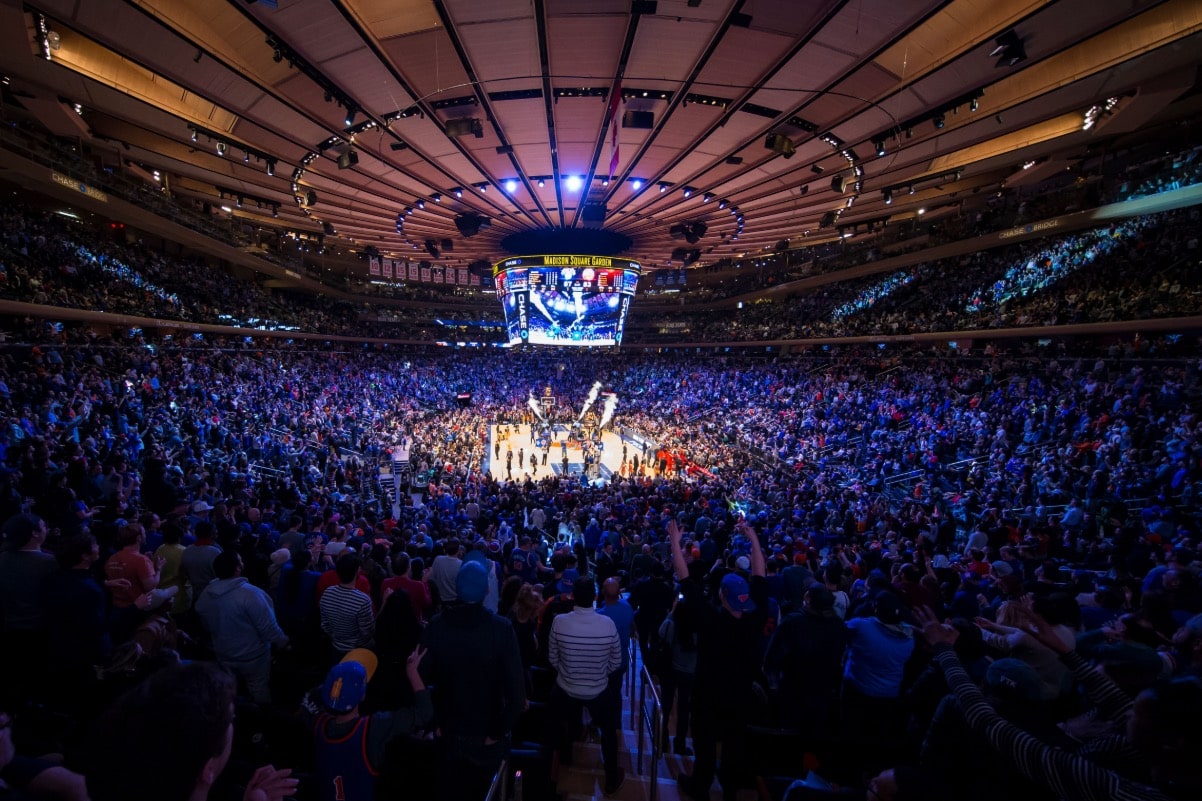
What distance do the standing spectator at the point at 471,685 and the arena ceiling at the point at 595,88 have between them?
6681 mm

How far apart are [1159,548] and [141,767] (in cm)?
1146

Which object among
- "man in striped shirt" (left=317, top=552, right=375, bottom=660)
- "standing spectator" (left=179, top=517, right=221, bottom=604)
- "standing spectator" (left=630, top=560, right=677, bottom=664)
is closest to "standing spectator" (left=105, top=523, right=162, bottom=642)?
"standing spectator" (left=179, top=517, right=221, bottom=604)

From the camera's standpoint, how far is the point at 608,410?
39688mm

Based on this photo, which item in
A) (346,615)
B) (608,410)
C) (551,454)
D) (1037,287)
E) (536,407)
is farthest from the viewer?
(608,410)

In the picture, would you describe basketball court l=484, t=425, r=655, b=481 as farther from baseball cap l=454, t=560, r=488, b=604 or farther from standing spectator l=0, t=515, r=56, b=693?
baseball cap l=454, t=560, r=488, b=604

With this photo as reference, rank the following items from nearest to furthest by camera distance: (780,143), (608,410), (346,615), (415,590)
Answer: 1. (346,615)
2. (415,590)
3. (780,143)
4. (608,410)

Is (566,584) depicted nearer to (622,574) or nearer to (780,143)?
(622,574)

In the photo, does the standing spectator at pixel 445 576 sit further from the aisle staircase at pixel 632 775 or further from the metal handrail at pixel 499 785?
the metal handrail at pixel 499 785

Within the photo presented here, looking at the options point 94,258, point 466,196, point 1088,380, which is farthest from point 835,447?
point 94,258

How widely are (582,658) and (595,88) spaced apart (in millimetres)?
8377

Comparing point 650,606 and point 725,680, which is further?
point 650,606

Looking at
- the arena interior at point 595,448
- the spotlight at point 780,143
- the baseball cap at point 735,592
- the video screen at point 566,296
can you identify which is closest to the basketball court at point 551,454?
the arena interior at point 595,448

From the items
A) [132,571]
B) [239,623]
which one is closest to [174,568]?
[132,571]

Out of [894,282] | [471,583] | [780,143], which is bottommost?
[471,583]
